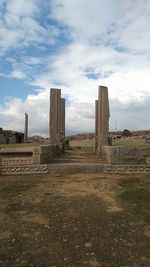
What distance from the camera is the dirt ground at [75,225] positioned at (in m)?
3.60

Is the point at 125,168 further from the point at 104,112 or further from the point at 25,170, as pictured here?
the point at 104,112

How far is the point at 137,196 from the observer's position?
6.53 m

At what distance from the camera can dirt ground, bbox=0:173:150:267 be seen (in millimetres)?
3600

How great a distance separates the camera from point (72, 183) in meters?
8.11

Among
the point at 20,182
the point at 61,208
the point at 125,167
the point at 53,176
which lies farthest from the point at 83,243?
the point at 125,167

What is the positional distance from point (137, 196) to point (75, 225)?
232 cm

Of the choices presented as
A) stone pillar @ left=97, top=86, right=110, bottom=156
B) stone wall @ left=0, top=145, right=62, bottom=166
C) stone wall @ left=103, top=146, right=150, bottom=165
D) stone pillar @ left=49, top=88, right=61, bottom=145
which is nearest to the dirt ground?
stone wall @ left=0, top=145, right=62, bottom=166

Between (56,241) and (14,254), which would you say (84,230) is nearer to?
(56,241)

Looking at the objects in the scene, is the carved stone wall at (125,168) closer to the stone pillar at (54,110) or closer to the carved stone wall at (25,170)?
the carved stone wall at (25,170)

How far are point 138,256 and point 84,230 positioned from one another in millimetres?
1052

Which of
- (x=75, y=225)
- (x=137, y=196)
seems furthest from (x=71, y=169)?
(x=75, y=225)

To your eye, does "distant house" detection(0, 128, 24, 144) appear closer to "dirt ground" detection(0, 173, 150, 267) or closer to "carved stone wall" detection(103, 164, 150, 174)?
"carved stone wall" detection(103, 164, 150, 174)

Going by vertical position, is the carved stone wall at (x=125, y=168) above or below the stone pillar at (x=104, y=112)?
below

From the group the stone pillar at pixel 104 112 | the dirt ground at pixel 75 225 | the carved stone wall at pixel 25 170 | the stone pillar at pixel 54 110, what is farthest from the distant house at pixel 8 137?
the dirt ground at pixel 75 225
